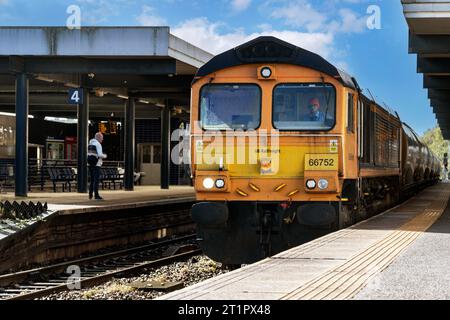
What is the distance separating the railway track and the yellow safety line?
170 inches

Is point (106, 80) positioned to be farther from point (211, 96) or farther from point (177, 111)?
point (211, 96)

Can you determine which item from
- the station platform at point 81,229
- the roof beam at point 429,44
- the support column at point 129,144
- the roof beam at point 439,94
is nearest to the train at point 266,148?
the station platform at point 81,229

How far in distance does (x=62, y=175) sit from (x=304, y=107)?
53.8 feet

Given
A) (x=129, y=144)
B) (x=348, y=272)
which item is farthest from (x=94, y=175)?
(x=348, y=272)

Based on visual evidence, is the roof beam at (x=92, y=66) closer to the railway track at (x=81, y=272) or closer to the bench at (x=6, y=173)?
the bench at (x=6, y=173)

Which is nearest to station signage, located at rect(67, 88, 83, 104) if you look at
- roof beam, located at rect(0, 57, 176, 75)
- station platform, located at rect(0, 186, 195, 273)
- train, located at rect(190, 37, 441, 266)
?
roof beam, located at rect(0, 57, 176, 75)

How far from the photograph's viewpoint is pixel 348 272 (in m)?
7.44

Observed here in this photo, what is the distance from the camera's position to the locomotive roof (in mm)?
11594

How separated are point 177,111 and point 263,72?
2201cm

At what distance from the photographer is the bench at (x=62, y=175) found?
25.3 metres

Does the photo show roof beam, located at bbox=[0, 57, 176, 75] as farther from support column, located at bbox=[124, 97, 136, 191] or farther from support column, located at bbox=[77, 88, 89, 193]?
support column, located at bbox=[124, 97, 136, 191]

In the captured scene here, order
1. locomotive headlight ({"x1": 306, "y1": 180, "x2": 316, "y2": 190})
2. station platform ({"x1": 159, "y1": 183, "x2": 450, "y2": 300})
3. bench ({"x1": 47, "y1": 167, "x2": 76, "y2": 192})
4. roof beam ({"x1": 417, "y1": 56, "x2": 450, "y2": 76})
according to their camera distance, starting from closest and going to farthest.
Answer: station platform ({"x1": 159, "y1": 183, "x2": 450, "y2": 300})
locomotive headlight ({"x1": 306, "y1": 180, "x2": 316, "y2": 190})
roof beam ({"x1": 417, "y1": 56, "x2": 450, "y2": 76})
bench ({"x1": 47, "y1": 167, "x2": 76, "y2": 192})

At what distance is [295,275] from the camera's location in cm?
732

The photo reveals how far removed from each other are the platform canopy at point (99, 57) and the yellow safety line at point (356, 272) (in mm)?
10569
